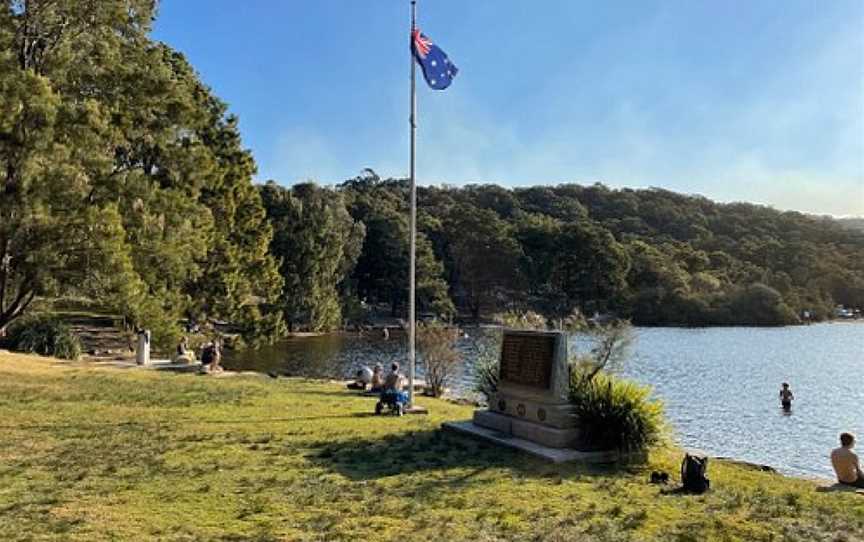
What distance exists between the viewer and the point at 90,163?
16.7m

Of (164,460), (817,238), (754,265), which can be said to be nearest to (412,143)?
(164,460)

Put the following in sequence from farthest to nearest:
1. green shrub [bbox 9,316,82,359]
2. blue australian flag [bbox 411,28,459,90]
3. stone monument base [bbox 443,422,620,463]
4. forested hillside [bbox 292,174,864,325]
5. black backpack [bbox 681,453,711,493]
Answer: forested hillside [bbox 292,174,864,325] → green shrub [bbox 9,316,82,359] → blue australian flag [bbox 411,28,459,90] → stone monument base [bbox 443,422,620,463] → black backpack [bbox 681,453,711,493]

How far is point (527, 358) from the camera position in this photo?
37.9ft

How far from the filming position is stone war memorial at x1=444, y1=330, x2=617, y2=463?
34.5 feet

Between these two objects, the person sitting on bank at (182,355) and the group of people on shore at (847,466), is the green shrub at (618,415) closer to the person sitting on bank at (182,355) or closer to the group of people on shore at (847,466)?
the group of people on shore at (847,466)

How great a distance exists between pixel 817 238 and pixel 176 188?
123 meters

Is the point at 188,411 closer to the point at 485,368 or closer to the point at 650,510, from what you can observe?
the point at 485,368

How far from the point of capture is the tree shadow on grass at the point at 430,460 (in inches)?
357

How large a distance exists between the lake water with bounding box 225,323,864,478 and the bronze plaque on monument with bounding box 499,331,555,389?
1674mm

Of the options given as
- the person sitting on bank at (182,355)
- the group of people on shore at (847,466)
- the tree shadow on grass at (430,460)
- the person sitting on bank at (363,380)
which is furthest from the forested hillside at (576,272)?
the group of people on shore at (847,466)

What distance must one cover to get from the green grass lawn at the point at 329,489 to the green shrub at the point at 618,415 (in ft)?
1.49

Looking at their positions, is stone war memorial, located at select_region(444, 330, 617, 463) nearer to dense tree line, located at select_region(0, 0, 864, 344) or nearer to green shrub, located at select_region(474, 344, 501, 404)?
green shrub, located at select_region(474, 344, 501, 404)

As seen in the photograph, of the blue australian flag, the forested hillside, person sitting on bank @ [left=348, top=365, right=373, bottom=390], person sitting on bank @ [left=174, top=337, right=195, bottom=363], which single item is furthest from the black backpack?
the forested hillside

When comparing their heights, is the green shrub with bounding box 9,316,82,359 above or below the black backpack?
above
